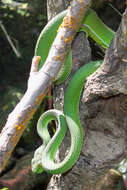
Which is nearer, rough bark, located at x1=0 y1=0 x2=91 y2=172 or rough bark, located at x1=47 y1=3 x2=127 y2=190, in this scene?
rough bark, located at x1=0 y1=0 x2=91 y2=172

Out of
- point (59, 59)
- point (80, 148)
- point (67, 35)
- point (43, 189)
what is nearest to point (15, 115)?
point (59, 59)

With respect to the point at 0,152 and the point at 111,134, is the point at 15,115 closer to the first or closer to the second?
the point at 0,152

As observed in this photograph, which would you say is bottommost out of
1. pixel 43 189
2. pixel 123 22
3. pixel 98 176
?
pixel 43 189

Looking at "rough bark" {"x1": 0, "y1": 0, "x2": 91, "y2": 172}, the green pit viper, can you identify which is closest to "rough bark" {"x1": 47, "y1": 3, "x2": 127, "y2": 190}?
the green pit viper

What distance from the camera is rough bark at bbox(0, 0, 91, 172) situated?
1.21m

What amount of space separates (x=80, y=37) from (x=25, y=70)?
92.5 inches

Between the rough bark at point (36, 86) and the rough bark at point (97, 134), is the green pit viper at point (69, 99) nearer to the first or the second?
the rough bark at point (97, 134)

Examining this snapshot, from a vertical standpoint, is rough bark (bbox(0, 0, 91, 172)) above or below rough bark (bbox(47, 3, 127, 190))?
above

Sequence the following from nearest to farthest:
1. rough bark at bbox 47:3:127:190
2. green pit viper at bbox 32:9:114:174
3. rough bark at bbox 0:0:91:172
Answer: rough bark at bbox 0:0:91:172 → rough bark at bbox 47:3:127:190 → green pit viper at bbox 32:9:114:174

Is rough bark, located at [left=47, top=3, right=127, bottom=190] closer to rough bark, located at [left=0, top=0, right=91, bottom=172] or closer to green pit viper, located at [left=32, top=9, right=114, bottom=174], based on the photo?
green pit viper, located at [left=32, top=9, right=114, bottom=174]

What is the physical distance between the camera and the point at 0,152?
1195 millimetres

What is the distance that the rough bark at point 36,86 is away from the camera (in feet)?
3.97

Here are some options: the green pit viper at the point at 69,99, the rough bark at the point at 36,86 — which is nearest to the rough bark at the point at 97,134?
the green pit viper at the point at 69,99

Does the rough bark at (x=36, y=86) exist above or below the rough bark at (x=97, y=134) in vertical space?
above
